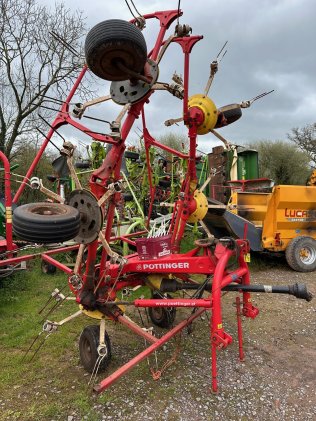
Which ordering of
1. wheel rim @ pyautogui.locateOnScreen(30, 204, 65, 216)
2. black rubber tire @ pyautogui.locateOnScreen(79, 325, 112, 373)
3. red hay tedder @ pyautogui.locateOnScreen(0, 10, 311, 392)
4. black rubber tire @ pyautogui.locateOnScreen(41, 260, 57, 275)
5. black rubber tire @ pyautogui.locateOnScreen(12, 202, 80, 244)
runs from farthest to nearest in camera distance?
black rubber tire @ pyautogui.locateOnScreen(41, 260, 57, 275)
black rubber tire @ pyautogui.locateOnScreen(79, 325, 112, 373)
wheel rim @ pyautogui.locateOnScreen(30, 204, 65, 216)
red hay tedder @ pyautogui.locateOnScreen(0, 10, 311, 392)
black rubber tire @ pyautogui.locateOnScreen(12, 202, 80, 244)

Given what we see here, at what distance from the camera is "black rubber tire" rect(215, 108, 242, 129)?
3531 millimetres

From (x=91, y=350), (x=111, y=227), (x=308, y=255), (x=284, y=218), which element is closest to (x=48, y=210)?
(x=111, y=227)

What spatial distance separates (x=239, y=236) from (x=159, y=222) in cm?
168

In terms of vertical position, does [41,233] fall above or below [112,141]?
below

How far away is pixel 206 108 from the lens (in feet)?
11.0

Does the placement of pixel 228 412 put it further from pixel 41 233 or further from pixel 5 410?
pixel 41 233

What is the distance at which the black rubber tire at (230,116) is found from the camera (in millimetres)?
3531

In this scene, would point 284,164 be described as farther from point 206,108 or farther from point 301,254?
point 206,108

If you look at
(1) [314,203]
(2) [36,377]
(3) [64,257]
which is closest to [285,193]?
(1) [314,203]

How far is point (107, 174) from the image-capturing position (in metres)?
2.88

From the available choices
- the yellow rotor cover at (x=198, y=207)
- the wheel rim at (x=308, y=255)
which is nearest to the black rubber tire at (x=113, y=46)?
the yellow rotor cover at (x=198, y=207)

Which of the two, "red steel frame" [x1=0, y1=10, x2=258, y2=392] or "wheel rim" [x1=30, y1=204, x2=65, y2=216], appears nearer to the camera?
"wheel rim" [x1=30, y1=204, x2=65, y2=216]

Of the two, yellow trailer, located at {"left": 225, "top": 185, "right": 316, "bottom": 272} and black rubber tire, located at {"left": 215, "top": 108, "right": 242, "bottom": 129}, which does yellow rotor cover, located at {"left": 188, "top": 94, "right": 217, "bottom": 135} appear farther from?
yellow trailer, located at {"left": 225, "top": 185, "right": 316, "bottom": 272}

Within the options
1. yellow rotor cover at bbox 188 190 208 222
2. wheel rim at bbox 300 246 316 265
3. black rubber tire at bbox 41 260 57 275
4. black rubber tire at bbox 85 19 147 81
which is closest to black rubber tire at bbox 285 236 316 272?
wheel rim at bbox 300 246 316 265
